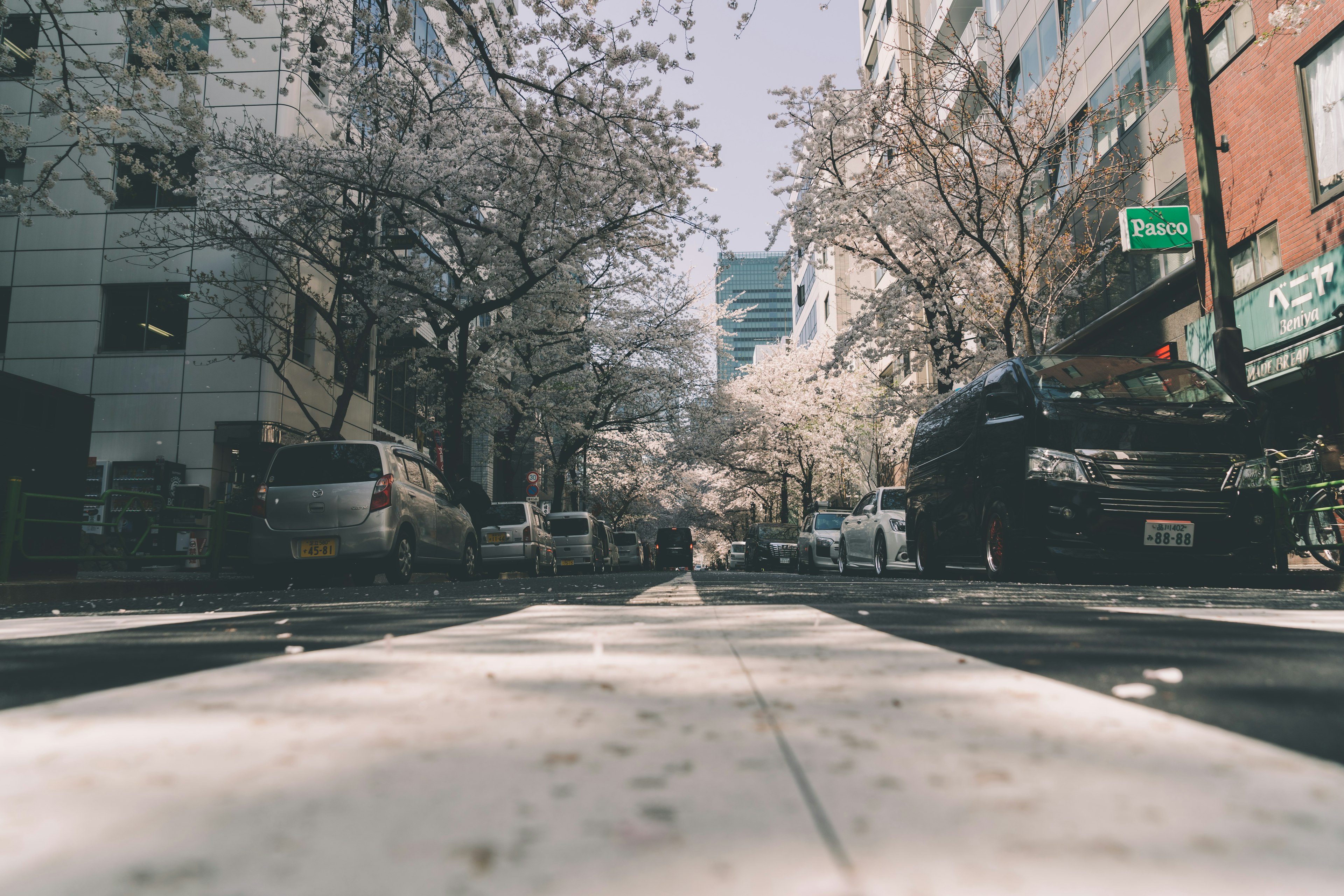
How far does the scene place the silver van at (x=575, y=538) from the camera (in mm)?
23062

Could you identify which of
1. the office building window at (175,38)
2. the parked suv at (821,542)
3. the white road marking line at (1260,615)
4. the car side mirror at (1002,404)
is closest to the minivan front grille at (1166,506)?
the car side mirror at (1002,404)

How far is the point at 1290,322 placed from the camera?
12562mm

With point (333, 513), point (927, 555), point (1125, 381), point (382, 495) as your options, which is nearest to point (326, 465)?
point (333, 513)

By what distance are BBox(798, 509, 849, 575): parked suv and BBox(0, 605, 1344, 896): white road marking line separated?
16.8 meters

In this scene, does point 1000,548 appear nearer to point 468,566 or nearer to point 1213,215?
point 1213,215

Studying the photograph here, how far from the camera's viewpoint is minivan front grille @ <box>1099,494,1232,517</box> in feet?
24.4

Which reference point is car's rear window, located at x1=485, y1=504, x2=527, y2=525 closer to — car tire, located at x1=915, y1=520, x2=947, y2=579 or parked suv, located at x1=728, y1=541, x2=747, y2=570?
car tire, located at x1=915, y1=520, x2=947, y2=579

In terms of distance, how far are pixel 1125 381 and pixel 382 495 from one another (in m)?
8.05

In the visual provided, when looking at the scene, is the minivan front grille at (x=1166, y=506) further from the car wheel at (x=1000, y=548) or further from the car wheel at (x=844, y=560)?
the car wheel at (x=844, y=560)

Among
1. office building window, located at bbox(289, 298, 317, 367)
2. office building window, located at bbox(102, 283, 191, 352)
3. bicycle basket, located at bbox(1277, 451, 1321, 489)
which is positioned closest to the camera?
bicycle basket, located at bbox(1277, 451, 1321, 489)

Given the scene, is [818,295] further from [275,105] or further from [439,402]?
[275,105]

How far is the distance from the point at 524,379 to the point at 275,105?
9.20 metres

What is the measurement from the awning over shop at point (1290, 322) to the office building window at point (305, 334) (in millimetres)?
18430

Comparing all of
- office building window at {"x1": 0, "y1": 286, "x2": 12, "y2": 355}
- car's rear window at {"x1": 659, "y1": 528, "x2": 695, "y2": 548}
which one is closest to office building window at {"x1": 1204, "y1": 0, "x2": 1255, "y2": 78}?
office building window at {"x1": 0, "y1": 286, "x2": 12, "y2": 355}
